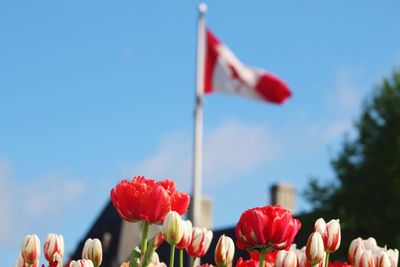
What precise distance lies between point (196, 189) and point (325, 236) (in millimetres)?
15288

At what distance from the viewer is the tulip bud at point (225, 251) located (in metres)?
2.41

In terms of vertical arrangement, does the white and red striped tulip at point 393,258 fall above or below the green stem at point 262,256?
above

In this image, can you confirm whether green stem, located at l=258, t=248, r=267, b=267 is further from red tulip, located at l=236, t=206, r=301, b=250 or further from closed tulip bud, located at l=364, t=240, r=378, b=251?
closed tulip bud, located at l=364, t=240, r=378, b=251

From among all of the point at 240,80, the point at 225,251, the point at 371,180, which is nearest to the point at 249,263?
the point at 225,251

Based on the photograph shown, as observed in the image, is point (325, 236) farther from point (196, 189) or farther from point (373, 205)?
point (373, 205)

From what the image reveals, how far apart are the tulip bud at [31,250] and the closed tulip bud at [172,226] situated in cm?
39

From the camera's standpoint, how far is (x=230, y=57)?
19.1 meters

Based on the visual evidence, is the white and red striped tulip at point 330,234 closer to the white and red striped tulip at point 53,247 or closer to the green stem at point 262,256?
the green stem at point 262,256

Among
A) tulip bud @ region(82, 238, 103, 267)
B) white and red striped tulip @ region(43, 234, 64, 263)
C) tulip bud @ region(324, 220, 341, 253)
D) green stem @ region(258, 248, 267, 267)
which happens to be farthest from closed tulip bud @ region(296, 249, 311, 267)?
white and red striped tulip @ region(43, 234, 64, 263)

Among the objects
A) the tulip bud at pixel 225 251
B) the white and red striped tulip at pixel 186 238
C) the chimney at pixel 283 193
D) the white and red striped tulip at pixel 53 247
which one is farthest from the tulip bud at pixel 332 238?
the chimney at pixel 283 193

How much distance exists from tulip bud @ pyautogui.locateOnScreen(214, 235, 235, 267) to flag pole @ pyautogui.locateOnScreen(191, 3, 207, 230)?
14.1 m

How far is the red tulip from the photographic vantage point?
2.27 m

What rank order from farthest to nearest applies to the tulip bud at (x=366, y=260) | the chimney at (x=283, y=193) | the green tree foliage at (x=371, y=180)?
the chimney at (x=283, y=193)
the green tree foliage at (x=371, y=180)
the tulip bud at (x=366, y=260)

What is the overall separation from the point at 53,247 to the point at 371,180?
22477mm
